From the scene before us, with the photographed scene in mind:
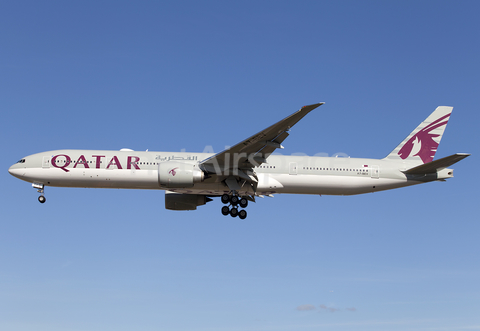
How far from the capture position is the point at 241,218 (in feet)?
104

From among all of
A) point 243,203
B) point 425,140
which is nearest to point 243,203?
point 243,203

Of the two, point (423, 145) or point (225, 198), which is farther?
point (423, 145)

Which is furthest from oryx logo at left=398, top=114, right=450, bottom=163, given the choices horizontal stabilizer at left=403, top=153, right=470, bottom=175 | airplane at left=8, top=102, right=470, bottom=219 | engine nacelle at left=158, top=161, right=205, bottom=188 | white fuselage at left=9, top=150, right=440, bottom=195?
engine nacelle at left=158, top=161, right=205, bottom=188

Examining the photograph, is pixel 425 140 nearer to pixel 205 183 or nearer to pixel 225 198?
pixel 225 198

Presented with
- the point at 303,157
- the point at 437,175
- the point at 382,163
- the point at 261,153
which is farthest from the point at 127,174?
the point at 437,175

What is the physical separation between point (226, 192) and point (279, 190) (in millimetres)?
3409

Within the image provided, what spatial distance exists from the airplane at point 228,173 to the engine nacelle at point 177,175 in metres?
0.06

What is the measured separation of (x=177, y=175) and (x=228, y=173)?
3041mm

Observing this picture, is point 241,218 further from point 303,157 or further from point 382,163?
point 382,163

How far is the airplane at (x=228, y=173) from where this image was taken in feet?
96.8

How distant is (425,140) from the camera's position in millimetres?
34062

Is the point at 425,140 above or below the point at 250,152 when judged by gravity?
above

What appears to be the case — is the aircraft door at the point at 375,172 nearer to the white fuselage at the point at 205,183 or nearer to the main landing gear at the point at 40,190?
the white fuselage at the point at 205,183

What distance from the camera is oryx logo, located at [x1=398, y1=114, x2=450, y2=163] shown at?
33.7 meters
